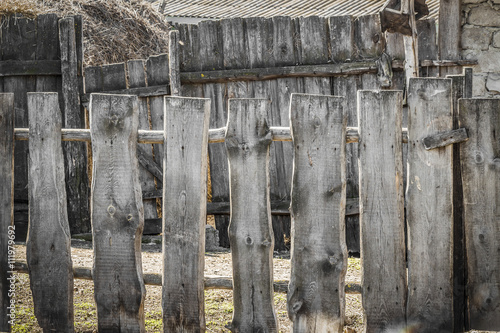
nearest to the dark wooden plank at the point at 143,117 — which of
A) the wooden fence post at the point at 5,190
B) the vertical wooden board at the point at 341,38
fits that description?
the vertical wooden board at the point at 341,38

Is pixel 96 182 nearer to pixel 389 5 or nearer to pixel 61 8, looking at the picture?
pixel 389 5

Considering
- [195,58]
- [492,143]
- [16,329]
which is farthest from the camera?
[195,58]

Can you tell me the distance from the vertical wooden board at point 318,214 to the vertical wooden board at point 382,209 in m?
0.12

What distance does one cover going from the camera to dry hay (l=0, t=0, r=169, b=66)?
8.21 m

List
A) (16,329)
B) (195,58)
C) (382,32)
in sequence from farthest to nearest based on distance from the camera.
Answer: (195,58) → (382,32) → (16,329)

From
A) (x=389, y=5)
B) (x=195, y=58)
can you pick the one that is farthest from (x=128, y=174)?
(x=389, y=5)

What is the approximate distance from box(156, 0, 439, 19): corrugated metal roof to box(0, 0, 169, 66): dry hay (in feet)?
16.6

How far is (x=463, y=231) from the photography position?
10.2 feet

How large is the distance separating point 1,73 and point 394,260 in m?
4.53

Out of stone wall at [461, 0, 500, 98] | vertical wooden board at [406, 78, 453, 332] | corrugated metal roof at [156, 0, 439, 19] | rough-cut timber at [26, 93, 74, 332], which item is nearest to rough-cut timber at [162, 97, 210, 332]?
rough-cut timber at [26, 93, 74, 332]

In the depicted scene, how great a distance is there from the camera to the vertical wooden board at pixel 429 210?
2961 mm

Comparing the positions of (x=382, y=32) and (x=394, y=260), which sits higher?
(x=382, y=32)

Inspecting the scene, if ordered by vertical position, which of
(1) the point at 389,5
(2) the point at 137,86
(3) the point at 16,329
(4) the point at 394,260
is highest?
(1) the point at 389,5

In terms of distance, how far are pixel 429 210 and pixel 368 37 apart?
9.06 ft
